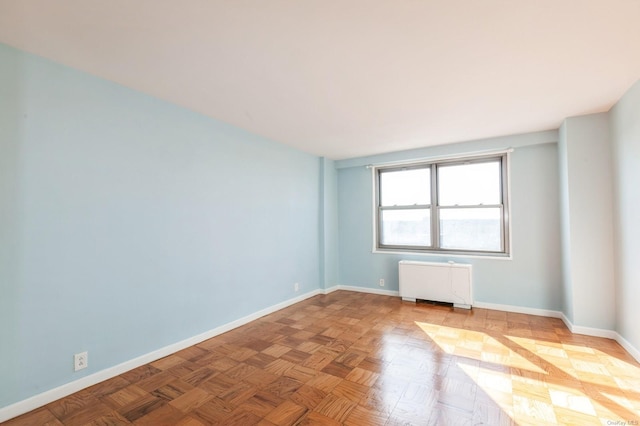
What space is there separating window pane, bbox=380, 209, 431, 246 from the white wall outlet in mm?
4296

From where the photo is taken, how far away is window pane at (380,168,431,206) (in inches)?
194

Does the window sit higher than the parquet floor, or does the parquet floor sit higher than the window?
the window

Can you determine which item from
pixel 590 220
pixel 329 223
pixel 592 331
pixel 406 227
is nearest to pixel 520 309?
pixel 592 331

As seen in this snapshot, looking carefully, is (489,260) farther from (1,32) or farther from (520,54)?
(1,32)

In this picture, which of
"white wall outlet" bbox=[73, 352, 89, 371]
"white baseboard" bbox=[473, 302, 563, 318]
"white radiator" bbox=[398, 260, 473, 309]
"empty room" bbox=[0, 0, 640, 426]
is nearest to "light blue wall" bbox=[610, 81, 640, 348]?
"empty room" bbox=[0, 0, 640, 426]

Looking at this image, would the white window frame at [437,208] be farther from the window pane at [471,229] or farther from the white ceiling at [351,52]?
the white ceiling at [351,52]

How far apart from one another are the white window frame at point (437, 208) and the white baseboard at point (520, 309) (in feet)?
2.31

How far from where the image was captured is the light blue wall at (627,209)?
2639 millimetres

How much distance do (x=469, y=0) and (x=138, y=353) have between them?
11.9 feet

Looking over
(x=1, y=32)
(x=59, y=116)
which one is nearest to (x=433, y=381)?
(x=59, y=116)

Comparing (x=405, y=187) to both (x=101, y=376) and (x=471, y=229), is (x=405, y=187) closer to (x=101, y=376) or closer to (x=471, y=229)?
(x=471, y=229)

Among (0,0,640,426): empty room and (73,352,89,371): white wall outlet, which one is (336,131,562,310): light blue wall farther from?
(73,352,89,371): white wall outlet

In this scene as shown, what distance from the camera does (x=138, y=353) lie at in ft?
8.63

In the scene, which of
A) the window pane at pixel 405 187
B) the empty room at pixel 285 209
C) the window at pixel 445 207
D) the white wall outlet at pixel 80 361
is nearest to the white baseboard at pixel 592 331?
the empty room at pixel 285 209
